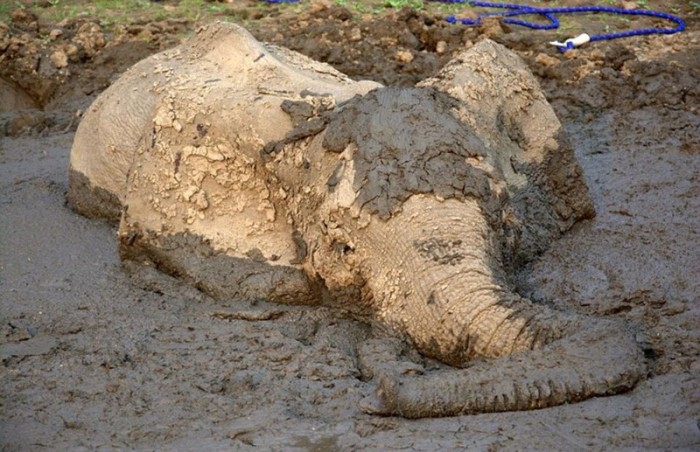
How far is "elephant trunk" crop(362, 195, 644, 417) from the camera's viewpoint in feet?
12.8

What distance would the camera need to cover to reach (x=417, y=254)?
14.9ft

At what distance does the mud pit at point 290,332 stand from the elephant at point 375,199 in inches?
4.9

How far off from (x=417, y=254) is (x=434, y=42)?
474 cm

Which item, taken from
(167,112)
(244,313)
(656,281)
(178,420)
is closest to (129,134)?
(167,112)

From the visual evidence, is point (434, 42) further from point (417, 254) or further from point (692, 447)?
point (692, 447)

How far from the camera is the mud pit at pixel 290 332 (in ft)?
12.6

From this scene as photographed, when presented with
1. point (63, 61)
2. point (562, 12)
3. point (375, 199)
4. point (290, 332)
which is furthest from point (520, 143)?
point (63, 61)

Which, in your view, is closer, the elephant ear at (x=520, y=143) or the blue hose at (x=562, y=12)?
the elephant ear at (x=520, y=143)

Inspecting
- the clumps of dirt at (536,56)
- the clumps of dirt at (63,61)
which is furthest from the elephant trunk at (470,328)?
the clumps of dirt at (63,61)

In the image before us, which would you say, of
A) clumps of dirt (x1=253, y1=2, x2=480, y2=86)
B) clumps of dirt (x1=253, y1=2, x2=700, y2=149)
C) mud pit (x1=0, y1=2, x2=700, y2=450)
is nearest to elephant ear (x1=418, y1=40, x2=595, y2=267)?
mud pit (x1=0, y1=2, x2=700, y2=450)

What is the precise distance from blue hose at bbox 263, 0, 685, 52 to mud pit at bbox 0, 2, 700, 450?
1.05m

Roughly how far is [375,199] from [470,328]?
740 millimetres

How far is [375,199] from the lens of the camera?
471cm

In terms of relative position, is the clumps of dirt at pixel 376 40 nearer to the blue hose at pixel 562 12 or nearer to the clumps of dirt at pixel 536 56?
the clumps of dirt at pixel 536 56
